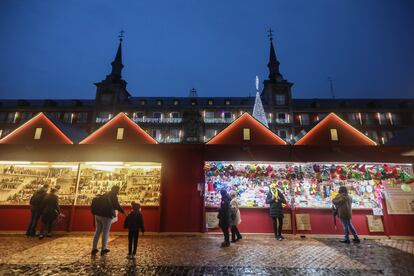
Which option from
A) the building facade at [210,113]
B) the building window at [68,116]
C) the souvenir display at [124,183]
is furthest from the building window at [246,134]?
the building window at [68,116]

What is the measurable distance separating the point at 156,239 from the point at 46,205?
4.81 m

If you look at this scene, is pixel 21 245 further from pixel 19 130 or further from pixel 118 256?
pixel 19 130

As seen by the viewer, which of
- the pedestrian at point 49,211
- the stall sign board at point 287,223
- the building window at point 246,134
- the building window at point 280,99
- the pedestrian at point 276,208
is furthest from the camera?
the building window at point 280,99

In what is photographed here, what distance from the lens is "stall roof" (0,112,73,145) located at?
1211 cm

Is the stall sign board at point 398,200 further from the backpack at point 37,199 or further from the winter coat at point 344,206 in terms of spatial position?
the backpack at point 37,199

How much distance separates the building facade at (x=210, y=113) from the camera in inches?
1741

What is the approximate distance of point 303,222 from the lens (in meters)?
10.2

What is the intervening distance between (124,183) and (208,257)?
19.5 ft

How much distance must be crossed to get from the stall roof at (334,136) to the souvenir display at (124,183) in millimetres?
7333

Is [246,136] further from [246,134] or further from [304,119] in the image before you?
A: [304,119]

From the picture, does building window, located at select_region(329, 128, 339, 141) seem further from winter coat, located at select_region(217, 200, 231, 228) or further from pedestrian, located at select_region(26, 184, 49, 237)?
pedestrian, located at select_region(26, 184, 49, 237)

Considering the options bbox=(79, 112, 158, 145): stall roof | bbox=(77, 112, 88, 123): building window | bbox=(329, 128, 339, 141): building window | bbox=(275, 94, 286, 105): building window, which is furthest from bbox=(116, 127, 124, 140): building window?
bbox=(77, 112, 88, 123): building window

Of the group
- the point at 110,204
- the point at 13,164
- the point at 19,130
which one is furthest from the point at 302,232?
the point at 19,130

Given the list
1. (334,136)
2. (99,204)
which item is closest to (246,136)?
(334,136)
